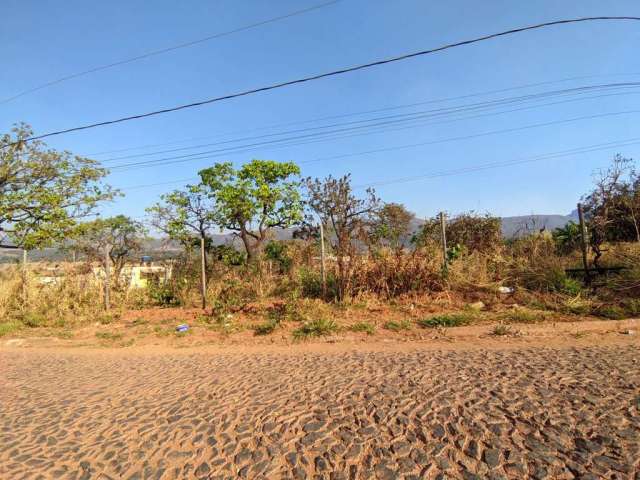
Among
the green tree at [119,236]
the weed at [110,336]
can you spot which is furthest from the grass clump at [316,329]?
the green tree at [119,236]

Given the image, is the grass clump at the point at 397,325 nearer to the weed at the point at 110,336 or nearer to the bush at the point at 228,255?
the weed at the point at 110,336

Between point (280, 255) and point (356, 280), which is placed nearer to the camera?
point (356, 280)

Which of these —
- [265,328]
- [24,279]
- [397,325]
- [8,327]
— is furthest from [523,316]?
[24,279]

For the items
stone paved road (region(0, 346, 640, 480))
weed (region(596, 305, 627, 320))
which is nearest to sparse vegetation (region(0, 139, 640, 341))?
weed (region(596, 305, 627, 320))

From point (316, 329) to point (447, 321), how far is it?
7.90ft

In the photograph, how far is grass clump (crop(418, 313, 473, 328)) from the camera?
Answer: 631cm

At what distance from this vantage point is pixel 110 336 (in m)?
7.17

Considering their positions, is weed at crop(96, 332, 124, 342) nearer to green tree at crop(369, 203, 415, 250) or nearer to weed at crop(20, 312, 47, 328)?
weed at crop(20, 312, 47, 328)

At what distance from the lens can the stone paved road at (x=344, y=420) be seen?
227 centimetres

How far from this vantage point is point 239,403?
3346 millimetres

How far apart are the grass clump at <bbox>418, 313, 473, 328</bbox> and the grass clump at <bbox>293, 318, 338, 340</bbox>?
5.48 ft

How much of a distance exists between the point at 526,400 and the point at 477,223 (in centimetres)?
1083

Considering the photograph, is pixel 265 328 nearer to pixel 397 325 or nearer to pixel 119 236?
pixel 397 325

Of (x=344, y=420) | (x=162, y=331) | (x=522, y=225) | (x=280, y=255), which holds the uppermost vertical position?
(x=522, y=225)
